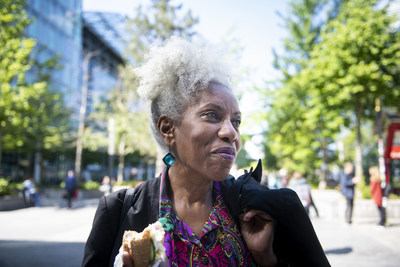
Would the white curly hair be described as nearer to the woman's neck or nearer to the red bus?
the woman's neck

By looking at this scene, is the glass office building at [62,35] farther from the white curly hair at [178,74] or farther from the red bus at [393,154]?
the white curly hair at [178,74]

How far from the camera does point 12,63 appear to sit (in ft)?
46.6

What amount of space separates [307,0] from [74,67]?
95.3 feet

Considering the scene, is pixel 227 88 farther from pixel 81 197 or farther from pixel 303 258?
pixel 81 197

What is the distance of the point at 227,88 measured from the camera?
174cm

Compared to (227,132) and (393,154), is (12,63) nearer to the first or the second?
(227,132)

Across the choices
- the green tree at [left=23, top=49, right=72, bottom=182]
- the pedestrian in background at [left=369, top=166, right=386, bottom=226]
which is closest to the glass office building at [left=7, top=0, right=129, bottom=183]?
the green tree at [left=23, top=49, right=72, bottom=182]

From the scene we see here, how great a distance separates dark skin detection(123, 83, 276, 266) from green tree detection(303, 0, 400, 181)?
46.0ft

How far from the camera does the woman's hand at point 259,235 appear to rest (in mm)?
1458

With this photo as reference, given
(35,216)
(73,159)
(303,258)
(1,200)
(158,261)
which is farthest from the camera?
(73,159)

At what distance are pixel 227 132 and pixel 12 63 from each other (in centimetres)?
1541

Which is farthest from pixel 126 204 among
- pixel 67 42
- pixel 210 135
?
pixel 67 42

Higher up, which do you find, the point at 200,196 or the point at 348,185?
the point at 200,196

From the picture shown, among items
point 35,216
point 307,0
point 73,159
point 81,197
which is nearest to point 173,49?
point 35,216
